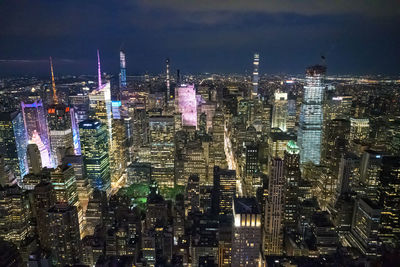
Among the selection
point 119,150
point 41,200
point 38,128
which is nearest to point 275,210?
point 41,200

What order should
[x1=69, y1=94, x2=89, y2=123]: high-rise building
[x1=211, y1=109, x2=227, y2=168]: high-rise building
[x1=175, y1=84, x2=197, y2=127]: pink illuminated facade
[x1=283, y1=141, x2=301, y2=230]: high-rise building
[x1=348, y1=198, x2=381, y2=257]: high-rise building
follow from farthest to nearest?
[x1=175, y1=84, x2=197, y2=127]: pink illuminated facade, [x1=69, y1=94, x2=89, y2=123]: high-rise building, [x1=211, y1=109, x2=227, y2=168]: high-rise building, [x1=283, y1=141, x2=301, y2=230]: high-rise building, [x1=348, y1=198, x2=381, y2=257]: high-rise building

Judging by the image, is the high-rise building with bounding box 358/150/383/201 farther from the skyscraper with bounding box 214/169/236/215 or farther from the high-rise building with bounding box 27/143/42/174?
the high-rise building with bounding box 27/143/42/174

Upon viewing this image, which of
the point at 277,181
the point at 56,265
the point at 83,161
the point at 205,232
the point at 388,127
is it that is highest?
the point at 388,127

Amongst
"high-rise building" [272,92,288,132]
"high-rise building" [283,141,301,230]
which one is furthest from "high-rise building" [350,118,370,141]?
"high-rise building" [272,92,288,132]

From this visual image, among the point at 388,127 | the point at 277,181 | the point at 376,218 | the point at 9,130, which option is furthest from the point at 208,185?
the point at 9,130

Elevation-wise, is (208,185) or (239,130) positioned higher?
(239,130)

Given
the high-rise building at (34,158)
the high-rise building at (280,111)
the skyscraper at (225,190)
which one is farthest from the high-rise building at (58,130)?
the high-rise building at (280,111)

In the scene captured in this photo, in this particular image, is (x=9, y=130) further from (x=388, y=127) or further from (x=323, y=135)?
(x=388, y=127)

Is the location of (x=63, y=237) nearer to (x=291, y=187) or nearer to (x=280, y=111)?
(x=291, y=187)
